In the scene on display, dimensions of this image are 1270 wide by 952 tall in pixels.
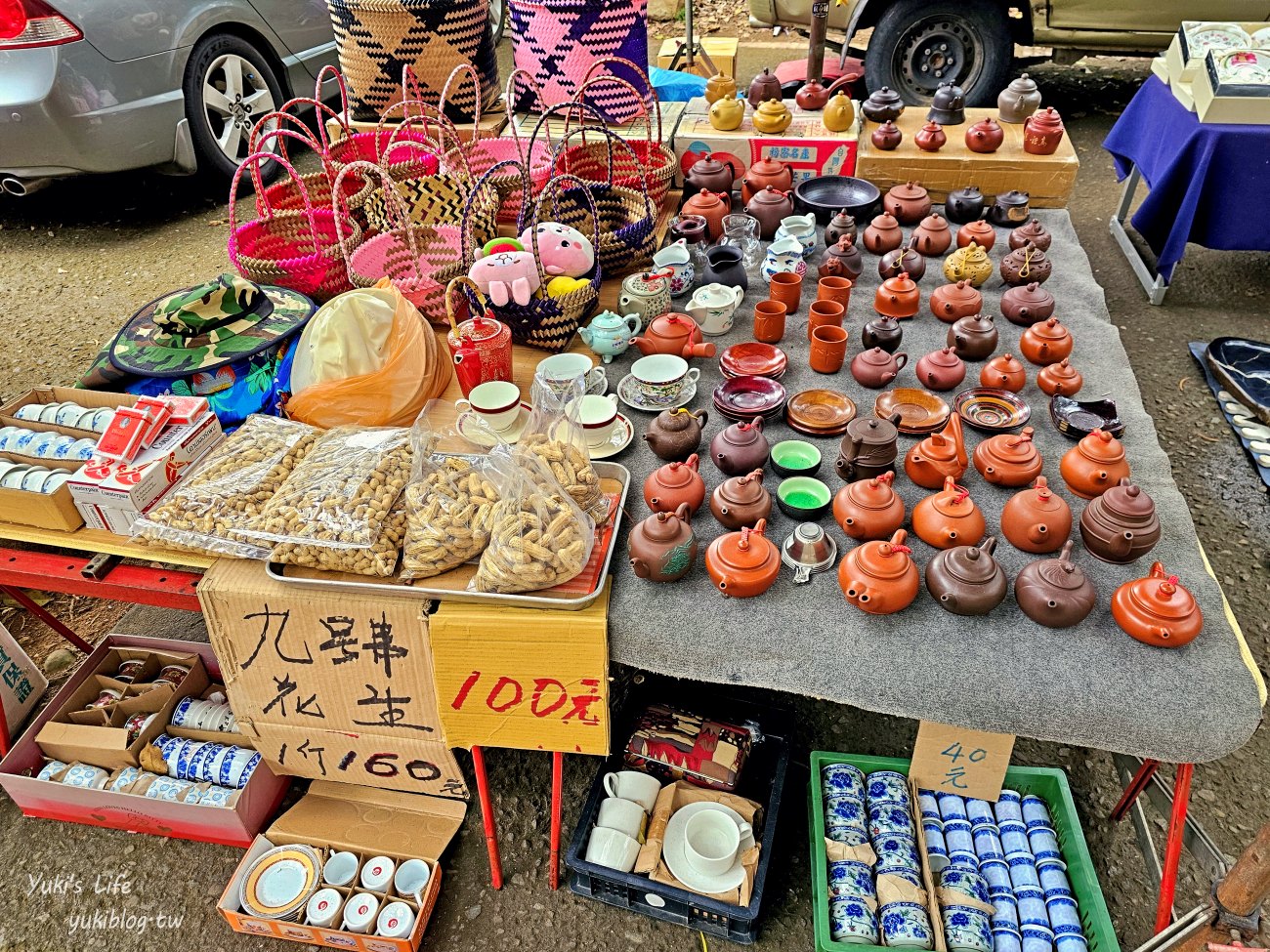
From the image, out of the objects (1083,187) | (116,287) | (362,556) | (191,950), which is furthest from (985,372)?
(116,287)

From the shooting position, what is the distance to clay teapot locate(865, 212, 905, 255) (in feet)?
8.93

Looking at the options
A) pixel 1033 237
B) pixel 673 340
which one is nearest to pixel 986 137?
pixel 1033 237

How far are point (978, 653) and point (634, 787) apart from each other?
0.86 meters

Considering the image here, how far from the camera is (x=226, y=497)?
1728mm

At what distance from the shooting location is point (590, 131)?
3.51 meters

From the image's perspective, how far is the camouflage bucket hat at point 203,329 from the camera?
2057 millimetres

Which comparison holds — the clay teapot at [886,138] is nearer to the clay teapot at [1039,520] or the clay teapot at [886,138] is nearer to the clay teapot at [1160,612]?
the clay teapot at [1039,520]

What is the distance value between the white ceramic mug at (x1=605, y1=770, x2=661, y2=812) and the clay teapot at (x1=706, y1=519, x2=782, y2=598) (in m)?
0.59

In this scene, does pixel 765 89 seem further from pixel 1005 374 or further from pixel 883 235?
pixel 1005 374

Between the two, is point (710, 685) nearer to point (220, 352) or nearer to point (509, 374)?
point (509, 374)

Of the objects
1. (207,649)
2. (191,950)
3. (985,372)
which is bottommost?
(191,950)

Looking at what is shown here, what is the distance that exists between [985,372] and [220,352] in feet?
6.47

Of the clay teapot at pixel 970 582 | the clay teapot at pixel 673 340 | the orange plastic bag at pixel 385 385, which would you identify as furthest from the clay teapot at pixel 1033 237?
the orange plastic bag at pixel 385 385

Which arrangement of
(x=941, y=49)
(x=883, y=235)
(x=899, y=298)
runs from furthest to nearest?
(x=941, y=49) < (x=883, y=235) < (x=899, y=298)
